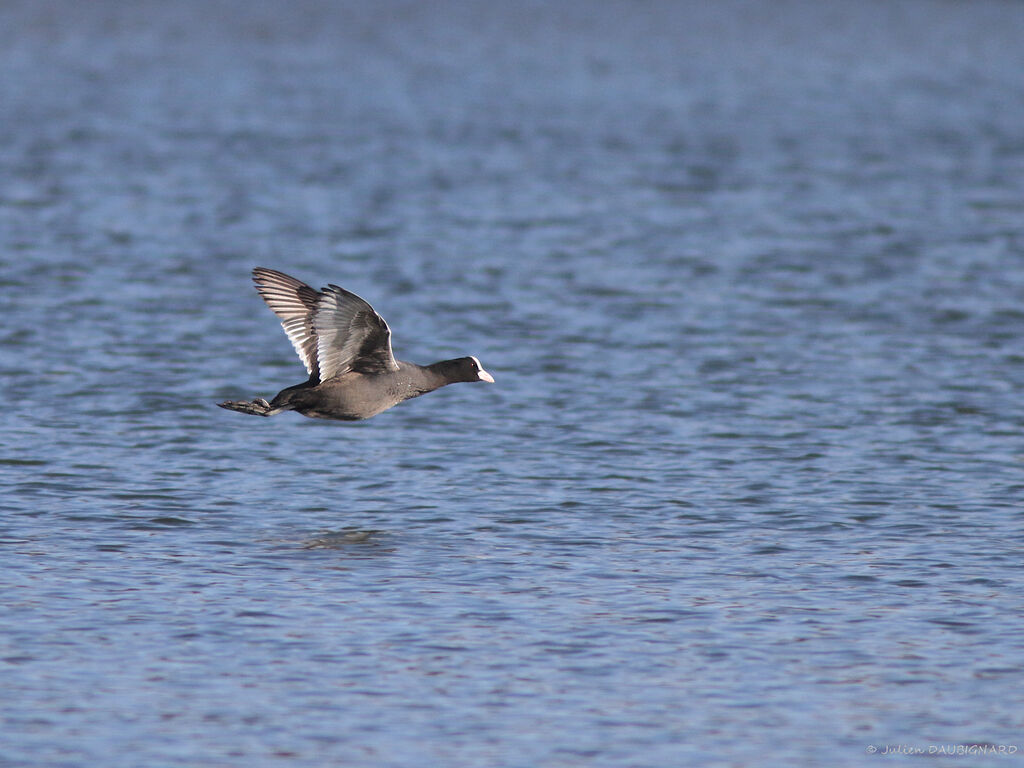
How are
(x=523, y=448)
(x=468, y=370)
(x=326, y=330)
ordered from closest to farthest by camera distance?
1. (x=326, y=330)
2. (x=468, y=370)
3. (x=523, y=448)

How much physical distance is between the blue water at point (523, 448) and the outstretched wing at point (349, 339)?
1.69 metres

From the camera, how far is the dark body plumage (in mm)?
15352

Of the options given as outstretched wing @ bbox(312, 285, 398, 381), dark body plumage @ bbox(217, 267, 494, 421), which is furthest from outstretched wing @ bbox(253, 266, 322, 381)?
outstretched wing @ bbox(312, 285, 398, 381)

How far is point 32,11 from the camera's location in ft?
230

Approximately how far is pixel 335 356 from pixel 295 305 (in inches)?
22.4

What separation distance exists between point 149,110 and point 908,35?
123 feet

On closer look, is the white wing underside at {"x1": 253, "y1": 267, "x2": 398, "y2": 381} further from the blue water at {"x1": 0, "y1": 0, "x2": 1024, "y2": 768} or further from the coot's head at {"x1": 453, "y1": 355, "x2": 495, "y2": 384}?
the blue water at {"x1": 0, "y1": 0, "x2": 1024, "y2": 768}

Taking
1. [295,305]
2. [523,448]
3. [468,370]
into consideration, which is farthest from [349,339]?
[523,448]

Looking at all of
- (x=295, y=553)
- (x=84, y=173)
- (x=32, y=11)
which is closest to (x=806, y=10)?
(x=32, y=11)

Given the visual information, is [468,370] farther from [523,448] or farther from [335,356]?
[523,448]

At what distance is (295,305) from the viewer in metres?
15.5

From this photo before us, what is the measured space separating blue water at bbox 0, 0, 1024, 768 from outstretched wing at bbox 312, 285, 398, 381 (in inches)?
66.7

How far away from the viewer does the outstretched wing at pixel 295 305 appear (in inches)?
607

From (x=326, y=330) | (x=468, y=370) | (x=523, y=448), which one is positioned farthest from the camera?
(x=523, y=448)
